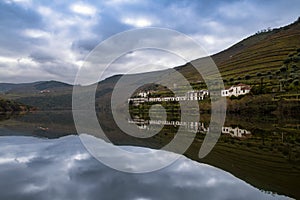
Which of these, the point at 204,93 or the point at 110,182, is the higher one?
the point at 204,93

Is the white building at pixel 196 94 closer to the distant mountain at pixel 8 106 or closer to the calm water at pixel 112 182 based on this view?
the calm water at pixel 112 182

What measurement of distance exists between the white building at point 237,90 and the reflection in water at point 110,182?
205 ft

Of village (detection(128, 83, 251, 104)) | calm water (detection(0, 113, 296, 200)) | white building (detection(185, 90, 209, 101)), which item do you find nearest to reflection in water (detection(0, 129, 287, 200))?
calm water (detection(0, 113, 296, 200))

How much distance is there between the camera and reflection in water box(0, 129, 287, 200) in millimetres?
10484

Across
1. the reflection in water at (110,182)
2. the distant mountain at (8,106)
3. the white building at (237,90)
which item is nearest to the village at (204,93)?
the white building at (237,90)

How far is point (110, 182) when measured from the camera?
1228 centimetres

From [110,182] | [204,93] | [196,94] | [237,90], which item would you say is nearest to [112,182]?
[110,182]

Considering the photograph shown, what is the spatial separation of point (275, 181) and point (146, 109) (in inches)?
3668

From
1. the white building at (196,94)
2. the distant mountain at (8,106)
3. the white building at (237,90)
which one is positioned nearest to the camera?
the white building at (237,90)

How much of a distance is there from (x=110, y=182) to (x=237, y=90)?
238ft

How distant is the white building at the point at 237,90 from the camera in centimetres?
7604

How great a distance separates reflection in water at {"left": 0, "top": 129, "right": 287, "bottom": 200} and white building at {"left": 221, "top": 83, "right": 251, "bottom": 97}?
2457 inches

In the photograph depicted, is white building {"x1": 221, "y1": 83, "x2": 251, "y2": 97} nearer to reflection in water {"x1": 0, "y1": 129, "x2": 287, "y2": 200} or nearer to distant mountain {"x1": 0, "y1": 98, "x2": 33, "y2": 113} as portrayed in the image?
reflection in water {"x1": 0, "y1": 129, "x2": 287, "y2": 200}

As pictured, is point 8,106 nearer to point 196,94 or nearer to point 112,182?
point 196,94
